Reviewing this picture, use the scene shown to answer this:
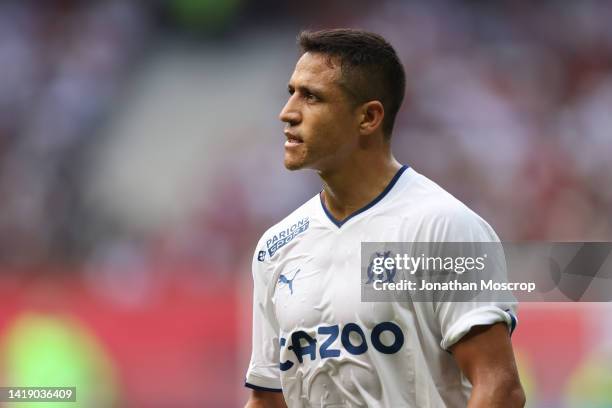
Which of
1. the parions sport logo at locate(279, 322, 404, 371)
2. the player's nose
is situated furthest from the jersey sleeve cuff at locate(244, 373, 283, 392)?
the player's nose

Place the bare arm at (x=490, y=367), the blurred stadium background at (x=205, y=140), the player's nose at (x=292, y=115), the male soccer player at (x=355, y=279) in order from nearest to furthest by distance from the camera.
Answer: the bare arm at (x=490, y=367), the male soccer player at (x=355, y=279), the player's nose at (x=292, y=115), the blurred stadium background at (x=205, y=140)

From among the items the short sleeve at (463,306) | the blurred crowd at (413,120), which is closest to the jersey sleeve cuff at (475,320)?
the short sleeve at (463,306)

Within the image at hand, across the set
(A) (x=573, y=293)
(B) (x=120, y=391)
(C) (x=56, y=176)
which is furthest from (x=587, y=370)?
(C) (x=56, y=176)

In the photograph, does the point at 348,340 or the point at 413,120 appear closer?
the point at 348,340

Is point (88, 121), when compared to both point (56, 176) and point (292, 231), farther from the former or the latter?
point (292, 231)

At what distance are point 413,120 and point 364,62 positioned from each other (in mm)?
6114

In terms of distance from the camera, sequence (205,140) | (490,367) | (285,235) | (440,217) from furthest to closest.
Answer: (205,140)
(285,235)
(440,217)
(490,367)

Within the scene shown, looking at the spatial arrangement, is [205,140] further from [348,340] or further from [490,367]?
[490,367]

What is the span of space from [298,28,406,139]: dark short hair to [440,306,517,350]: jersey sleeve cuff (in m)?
0.71

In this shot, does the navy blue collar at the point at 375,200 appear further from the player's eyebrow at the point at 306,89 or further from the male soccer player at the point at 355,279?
the player's eyebrow at the point at 306,89

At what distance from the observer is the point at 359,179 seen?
3.09 metres

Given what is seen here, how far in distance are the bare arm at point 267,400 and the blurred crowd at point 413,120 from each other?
489 cm

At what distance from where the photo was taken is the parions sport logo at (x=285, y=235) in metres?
3.18

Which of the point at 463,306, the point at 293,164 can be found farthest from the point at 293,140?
the point at 463,306
